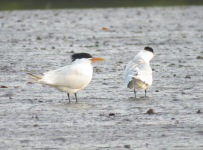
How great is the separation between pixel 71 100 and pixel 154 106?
64.7 inches

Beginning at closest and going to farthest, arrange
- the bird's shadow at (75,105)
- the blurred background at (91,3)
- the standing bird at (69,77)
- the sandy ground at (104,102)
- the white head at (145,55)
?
the sandy ground at (104,102)
the bird's shadow at (75,105)
the standing bird at (69,77)
the white head at (145,55)
the blurred background at (91,3)

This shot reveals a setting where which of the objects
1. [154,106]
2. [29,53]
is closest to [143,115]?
[154,106]

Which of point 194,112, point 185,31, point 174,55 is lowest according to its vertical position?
point 194,112

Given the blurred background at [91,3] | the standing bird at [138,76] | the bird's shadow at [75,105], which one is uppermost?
the blurred background at [91,3]

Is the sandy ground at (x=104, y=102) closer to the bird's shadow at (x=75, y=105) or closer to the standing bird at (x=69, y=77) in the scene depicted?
the bird's shadow at (x=75, y=105)

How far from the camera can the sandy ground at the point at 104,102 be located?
567cm

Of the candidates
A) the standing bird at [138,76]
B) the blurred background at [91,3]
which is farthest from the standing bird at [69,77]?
the blurred background at [91,3]

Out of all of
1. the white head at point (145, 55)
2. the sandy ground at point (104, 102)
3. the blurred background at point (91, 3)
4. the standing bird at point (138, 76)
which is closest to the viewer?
the sandy ground at point (104, 102)

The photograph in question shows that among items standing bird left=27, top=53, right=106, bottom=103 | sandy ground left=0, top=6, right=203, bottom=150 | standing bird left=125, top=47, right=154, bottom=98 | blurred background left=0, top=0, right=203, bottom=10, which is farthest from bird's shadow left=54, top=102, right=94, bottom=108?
blurred background left=0, top=0, right=203, bottom=10

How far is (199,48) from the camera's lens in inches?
618

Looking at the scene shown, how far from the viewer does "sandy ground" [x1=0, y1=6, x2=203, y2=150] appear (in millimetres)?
5672

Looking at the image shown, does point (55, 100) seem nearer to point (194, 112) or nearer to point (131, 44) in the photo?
point (194, 112)

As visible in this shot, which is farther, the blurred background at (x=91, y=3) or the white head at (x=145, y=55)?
the blurred background at (x=91, y=3)

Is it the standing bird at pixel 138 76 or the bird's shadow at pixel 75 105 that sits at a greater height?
the standing bird at pixel 138 76
